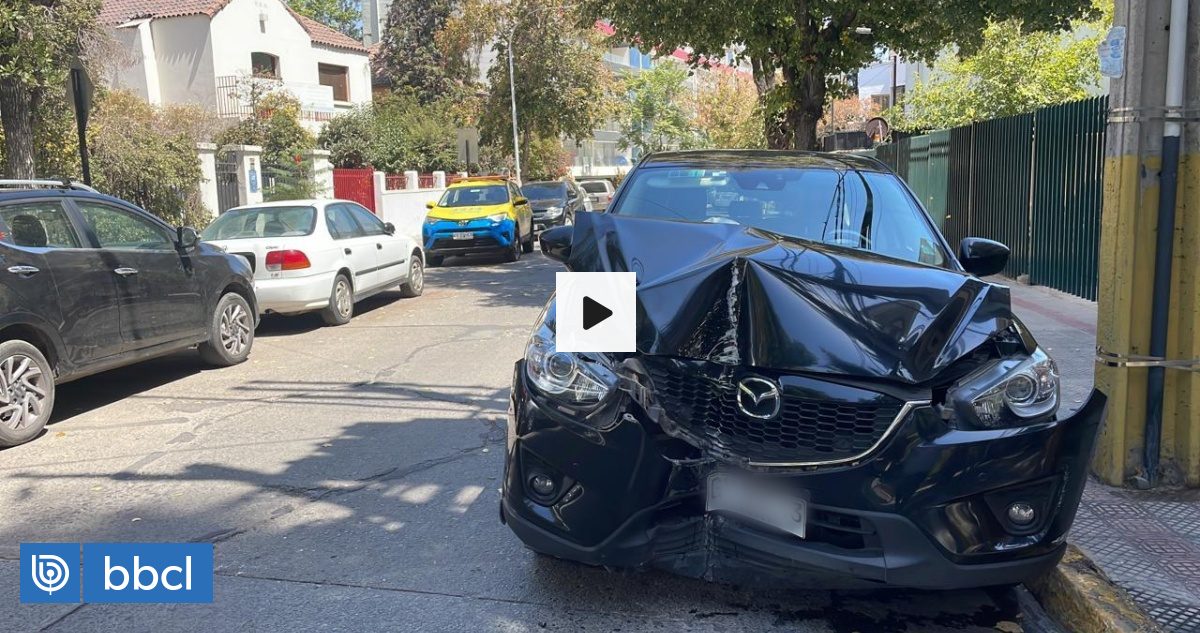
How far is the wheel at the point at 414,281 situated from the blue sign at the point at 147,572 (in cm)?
943

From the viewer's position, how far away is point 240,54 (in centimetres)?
3247

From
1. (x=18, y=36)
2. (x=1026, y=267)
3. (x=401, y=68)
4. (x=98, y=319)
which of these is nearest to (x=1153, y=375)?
(x=98, y=319)

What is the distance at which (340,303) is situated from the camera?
38.2 feet

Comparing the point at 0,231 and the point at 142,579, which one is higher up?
the point at 0,231

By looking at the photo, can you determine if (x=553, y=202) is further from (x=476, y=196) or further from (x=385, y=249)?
(x=385, y=249)

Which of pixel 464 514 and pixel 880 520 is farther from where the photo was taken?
pixel 464 514

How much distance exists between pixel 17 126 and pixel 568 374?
1340cm

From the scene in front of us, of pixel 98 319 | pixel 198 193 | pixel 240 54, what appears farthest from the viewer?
pixel 240 54

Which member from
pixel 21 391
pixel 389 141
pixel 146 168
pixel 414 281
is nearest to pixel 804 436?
pixel 21 391

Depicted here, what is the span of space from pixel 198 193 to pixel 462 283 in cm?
677

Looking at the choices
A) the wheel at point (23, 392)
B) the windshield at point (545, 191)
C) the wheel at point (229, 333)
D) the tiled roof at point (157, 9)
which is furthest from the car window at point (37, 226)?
the tiled roof at point (157, 9)

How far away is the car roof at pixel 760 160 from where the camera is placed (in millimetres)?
5535

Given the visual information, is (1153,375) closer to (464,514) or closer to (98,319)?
(464,514)

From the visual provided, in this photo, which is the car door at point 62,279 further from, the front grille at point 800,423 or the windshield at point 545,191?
the windshield at point 545,191
